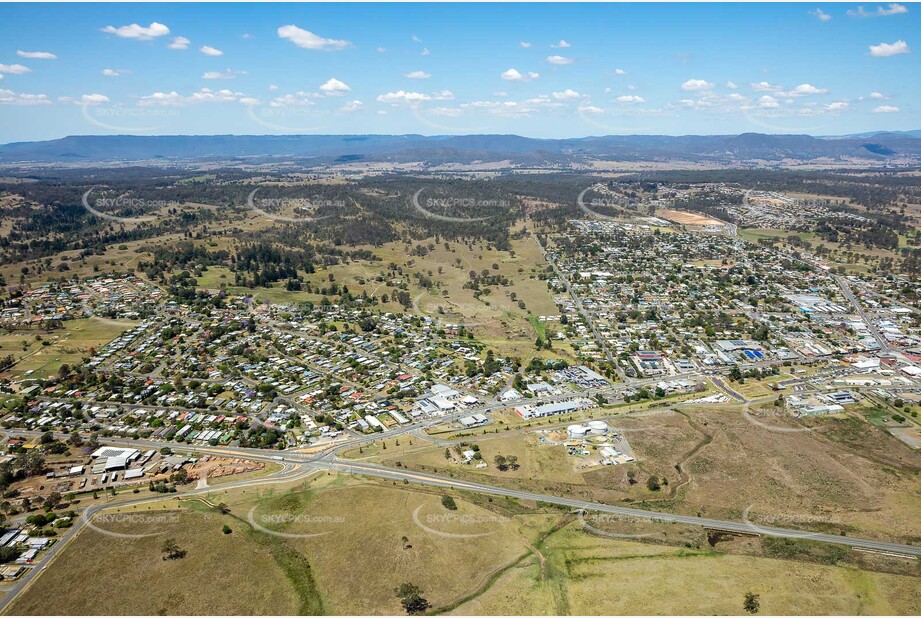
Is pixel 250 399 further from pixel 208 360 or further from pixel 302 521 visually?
pixel 302 521

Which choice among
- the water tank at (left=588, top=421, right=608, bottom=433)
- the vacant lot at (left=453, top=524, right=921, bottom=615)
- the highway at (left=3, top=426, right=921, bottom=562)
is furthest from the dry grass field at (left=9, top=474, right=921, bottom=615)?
the water tank at (left=588, top=421, right=608, bottom=433)

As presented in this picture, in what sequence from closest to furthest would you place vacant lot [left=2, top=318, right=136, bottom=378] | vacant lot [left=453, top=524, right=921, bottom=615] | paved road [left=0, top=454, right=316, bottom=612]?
vacant lot [left=453, top=524, right=921, bottom=615] → paved road [left=0, top=454, right=316, bottom=612] → vacant lot [left=2, top=318, right=136, bottom=378]

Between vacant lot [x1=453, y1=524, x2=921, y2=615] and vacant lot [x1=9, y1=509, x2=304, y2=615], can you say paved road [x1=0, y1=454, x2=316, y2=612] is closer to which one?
vacant lot [x1=9, y1=509, x2=304, y2=615]

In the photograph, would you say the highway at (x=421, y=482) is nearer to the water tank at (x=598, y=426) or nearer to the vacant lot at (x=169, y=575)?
the vacant lot at (x=169, y=575)

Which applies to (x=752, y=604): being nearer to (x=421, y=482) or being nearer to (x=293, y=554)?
(x=421, y=482)

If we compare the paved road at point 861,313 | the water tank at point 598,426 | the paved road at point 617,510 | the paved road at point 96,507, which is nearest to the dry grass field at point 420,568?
the paved road at point 96,507

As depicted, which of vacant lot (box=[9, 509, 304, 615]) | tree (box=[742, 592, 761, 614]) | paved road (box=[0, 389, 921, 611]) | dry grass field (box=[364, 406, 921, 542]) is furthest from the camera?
dry grass field (box=[364, 406, 921, 542])

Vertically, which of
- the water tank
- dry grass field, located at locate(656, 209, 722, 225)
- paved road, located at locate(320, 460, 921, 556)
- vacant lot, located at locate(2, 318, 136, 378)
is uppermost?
dry grass field, located at locate(656, 209, 722, 225)

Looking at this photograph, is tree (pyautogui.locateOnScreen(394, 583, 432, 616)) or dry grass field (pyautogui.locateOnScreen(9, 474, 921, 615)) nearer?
tree (pyautogui.locateOnScreen(394, 583, 432, 616))

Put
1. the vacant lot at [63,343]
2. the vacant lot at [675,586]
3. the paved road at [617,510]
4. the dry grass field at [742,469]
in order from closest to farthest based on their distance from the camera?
the vacant lot at [675,586], the paved road at [617,510], the dry grass field at [742,469], the vacant lot at [63,343]
